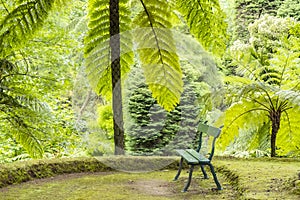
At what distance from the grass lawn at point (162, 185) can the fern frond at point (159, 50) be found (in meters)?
0.96

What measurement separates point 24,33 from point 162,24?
4.65 feet

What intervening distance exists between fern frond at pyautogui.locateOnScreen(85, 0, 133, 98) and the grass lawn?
113 centimetres

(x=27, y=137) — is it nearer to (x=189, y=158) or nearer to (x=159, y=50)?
(x=159, y=50)

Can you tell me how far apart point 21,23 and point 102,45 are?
3.07 ft

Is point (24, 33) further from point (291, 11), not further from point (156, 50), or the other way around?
point (291, 11)

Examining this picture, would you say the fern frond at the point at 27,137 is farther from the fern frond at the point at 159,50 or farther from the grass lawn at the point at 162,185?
the fern frond at the point at 159,50

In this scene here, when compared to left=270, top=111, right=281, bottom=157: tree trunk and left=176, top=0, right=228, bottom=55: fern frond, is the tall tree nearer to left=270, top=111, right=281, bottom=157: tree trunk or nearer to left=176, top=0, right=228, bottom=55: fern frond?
left=176, top=0, right=228, bottom=55: fern frond

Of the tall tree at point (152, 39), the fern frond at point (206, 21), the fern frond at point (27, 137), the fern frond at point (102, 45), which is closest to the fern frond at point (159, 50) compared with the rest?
the tall tree at point (152, 39)

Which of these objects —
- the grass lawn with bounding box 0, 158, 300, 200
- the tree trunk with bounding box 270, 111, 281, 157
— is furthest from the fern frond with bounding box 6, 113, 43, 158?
the tree trunk with bounding box 270, 111, 281, 157

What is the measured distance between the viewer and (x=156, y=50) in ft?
14.9

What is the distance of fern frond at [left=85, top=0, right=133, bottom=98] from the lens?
4402 millimetres

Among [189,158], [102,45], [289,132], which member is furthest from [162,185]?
[289,132]

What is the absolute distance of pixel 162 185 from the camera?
3.61 m

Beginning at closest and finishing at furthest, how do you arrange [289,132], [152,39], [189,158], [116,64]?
1. [189,158]
2. [116,64]
3. [152,39]
4. [289,132]
